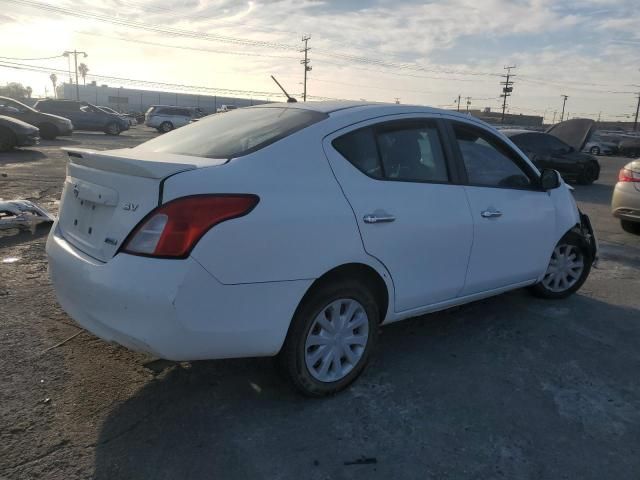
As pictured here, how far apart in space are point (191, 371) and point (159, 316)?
1.03 meters

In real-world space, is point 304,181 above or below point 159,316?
above

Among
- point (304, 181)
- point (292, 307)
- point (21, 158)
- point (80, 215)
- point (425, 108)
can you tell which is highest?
point (425, 108)

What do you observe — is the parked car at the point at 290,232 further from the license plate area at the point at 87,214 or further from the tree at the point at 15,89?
the tree at the point at 15,89

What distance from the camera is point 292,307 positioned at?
2740 millimetres

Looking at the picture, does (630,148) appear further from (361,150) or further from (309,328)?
(309,328)

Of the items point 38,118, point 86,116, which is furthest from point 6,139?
point 86,116

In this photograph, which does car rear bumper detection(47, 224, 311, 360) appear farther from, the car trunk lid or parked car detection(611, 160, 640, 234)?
parked car detection(611, 160, 640, 234)

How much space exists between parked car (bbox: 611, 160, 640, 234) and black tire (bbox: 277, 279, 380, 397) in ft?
20.0

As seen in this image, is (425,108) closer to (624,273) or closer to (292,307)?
(292,307)

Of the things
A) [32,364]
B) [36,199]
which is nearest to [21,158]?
[36,199]

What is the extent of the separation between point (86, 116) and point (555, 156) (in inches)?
901

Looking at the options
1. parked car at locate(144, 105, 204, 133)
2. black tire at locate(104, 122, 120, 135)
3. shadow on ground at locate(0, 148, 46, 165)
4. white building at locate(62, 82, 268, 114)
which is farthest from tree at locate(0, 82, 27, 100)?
shadow on ground at locate(0, 148, 46, 165)

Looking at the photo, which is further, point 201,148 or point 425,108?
point 425,108

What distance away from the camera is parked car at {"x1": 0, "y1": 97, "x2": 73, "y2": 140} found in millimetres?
20234
